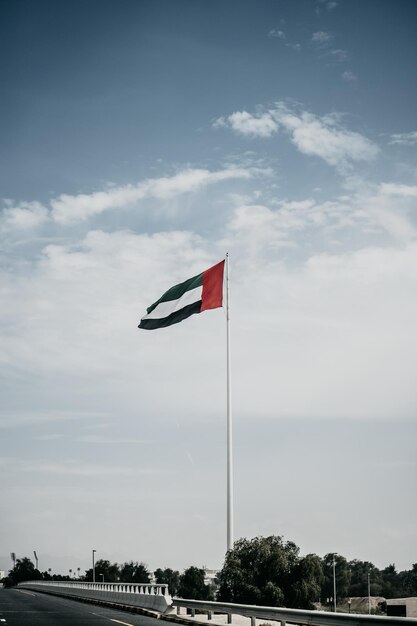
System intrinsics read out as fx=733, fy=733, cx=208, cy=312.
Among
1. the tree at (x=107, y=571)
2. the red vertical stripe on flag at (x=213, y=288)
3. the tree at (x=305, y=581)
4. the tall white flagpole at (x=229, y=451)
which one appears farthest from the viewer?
the tree at (x=107, y=571)

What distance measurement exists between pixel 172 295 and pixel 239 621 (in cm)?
1448

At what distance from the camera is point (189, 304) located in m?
32.4

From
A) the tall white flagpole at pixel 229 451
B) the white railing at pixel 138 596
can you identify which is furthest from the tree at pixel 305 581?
the tall white flagpole at pixel 229 451

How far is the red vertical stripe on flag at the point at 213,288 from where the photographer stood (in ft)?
105

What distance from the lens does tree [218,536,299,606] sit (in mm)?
56500

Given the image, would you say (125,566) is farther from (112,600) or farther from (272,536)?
(112,600)

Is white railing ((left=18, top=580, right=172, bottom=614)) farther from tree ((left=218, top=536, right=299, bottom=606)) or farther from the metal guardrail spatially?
tree ((left=218, top=536, right=299, bottom=606))

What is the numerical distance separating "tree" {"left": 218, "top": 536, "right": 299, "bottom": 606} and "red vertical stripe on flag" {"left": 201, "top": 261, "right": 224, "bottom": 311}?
30.4 m

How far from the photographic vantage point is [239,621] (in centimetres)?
2433

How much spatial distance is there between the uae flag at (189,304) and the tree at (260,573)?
29153 millimetres

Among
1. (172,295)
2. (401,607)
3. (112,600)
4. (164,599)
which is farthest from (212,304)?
(401,607)

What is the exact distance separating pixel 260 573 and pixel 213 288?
3508 centimetres

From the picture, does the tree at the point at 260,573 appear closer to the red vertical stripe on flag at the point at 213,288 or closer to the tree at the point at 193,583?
the red vertical stripe on flag at the point at 213,288

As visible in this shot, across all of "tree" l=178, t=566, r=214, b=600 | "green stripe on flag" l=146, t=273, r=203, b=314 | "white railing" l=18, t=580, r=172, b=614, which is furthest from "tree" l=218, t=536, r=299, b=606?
"tree" l=178, t=566, r=214, b=600
